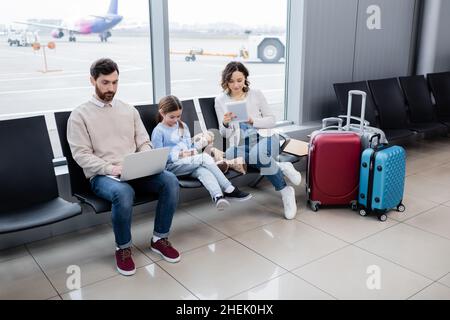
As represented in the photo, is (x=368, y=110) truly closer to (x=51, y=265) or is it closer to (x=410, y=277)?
(x=410, y=277)

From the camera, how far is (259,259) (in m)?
2.65

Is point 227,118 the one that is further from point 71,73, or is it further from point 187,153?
point 71,73

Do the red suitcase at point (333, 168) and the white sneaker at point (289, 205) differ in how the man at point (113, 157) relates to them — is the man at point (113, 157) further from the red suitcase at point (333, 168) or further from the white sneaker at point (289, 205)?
the red suitcase at point (333, 168)

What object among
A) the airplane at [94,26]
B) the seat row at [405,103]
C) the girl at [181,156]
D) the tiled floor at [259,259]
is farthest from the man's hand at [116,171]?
the seat row at [405,103]

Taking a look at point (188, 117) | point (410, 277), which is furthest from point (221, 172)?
point (410, 277)

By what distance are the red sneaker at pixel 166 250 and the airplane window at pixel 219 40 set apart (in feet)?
4.69

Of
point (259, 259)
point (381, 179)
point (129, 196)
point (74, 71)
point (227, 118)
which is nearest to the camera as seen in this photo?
point (129, 196)

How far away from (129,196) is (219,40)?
2387 millimetres

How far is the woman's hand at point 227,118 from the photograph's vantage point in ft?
10.5

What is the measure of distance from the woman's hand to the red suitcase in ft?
2.09

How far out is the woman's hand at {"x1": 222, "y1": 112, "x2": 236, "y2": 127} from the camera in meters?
3.19

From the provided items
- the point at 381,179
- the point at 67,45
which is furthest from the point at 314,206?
the point at 67,45
